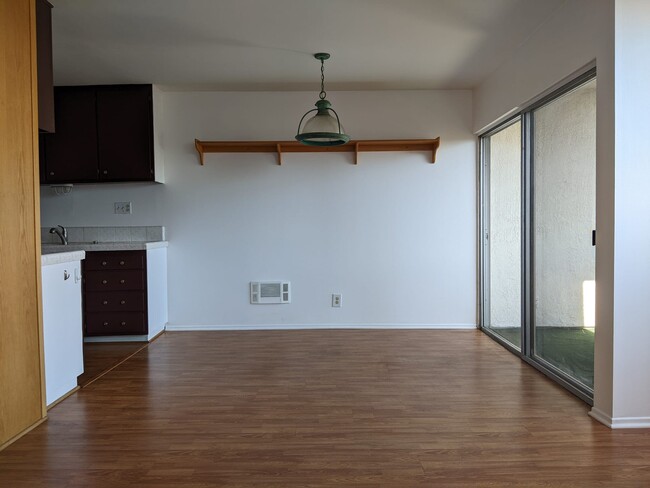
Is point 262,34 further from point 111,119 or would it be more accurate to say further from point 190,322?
point 190,322

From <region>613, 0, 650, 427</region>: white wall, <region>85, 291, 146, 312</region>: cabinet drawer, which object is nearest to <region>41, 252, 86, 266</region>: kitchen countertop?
<region>85, 291, 146, 312</region>: cabinet drawer

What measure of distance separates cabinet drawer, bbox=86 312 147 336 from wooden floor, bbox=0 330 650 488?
725 mm

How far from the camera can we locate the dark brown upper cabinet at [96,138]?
4699mm

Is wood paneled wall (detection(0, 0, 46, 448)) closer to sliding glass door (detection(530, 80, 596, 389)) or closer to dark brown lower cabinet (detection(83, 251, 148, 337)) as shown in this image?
dark brown lower cabinet (detection(83, 251, 148, 337))

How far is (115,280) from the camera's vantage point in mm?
4535

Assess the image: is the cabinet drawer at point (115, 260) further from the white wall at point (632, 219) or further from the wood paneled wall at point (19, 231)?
the white wall at point (632, 219)

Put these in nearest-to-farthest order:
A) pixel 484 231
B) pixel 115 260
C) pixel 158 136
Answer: pixel 115 260
pixel 158 136
pixel 484 231

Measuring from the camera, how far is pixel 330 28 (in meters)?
3.41

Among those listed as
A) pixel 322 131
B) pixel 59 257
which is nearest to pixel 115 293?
pixel 59 257

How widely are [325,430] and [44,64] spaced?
2.65m

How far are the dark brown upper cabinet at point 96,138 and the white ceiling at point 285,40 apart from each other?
0.61 ft

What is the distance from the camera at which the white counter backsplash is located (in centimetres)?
505

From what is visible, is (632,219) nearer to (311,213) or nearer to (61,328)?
(311,213)

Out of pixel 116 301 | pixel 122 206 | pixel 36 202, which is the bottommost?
pixel 116 301
